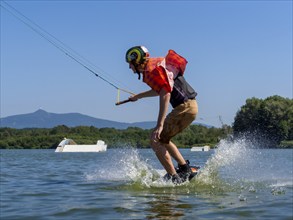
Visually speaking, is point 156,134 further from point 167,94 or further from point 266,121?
point 266,121

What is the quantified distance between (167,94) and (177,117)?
74cm

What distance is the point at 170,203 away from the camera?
748 cm

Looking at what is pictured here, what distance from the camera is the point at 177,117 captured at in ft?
32.2

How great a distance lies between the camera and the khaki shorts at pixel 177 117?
32.1 feet

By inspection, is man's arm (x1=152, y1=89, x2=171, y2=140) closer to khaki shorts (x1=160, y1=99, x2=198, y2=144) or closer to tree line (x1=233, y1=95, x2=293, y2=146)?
khaki shorts (x1=160, y1=99, x2=198, y2=144)

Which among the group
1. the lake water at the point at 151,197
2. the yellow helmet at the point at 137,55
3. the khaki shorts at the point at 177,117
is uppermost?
the yellow helmet at the point at 137,55

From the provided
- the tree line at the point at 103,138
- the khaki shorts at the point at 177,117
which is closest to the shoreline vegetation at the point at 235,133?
the tree line at the point at 103,138

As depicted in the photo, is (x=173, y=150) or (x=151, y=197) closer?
(x=151, y=197)

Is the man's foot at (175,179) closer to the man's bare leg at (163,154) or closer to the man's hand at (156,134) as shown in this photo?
the man's bare leg at (163,154)

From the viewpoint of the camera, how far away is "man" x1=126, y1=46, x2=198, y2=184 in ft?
30.6

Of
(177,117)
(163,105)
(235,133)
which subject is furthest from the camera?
(235,133)

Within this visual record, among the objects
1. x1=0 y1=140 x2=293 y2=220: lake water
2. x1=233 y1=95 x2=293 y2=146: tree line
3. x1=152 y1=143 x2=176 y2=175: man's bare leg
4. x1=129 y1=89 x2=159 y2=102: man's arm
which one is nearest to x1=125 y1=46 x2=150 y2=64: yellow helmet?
x1=129 y1=89 x2=159 y2=102: man's arm

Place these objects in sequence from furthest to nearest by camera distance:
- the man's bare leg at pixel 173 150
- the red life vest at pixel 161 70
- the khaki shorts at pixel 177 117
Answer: the man's bare leg at pixel 173 150, the khaki shorts at pixel 177 117, the red life vest at pixel 161 70

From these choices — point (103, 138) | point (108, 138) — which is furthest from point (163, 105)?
point (108, 138)
